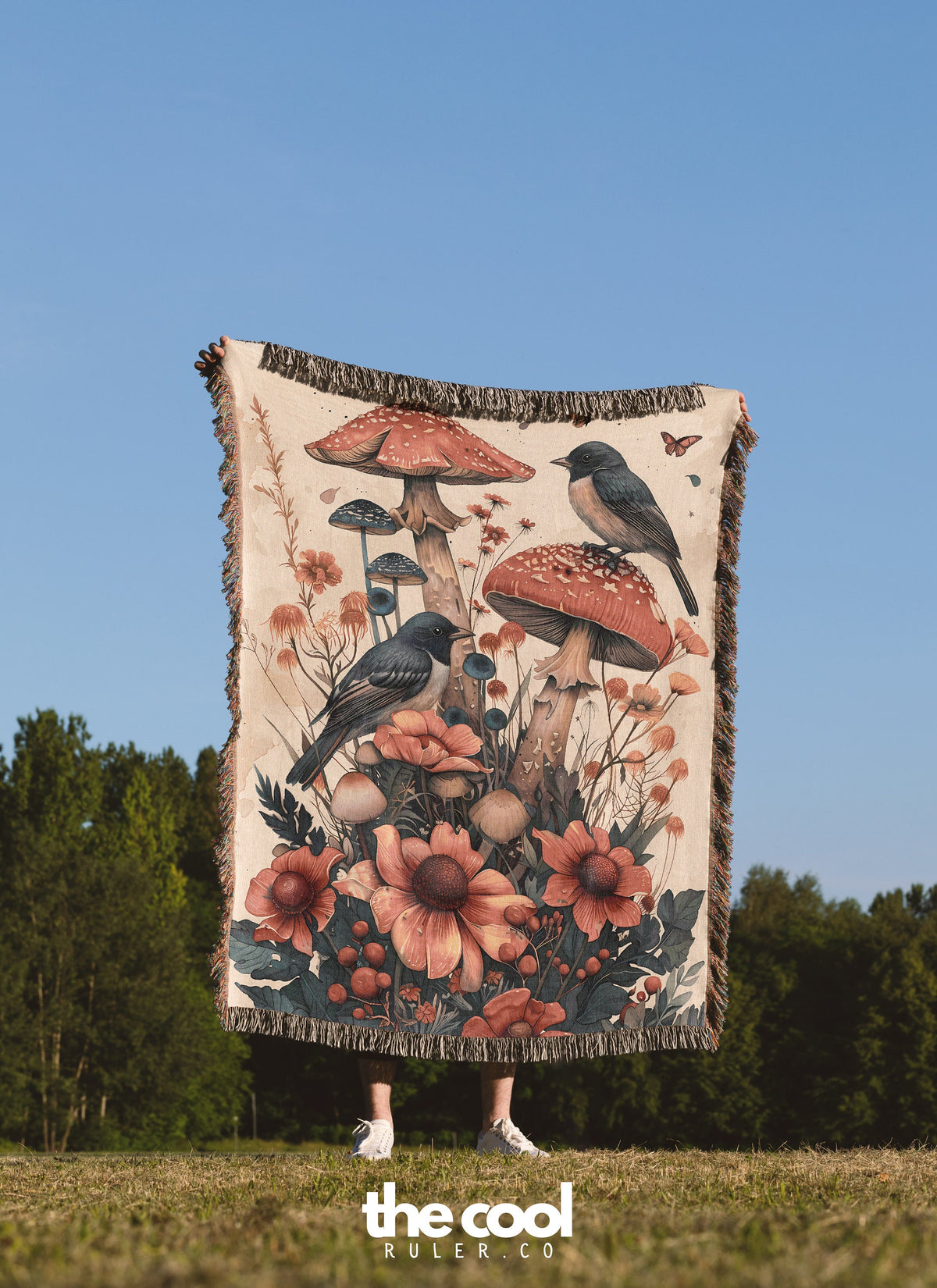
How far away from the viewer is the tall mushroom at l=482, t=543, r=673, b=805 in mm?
7110

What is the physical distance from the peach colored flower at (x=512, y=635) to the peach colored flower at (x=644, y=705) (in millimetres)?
703

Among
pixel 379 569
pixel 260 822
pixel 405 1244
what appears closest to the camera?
pixel 405 1244

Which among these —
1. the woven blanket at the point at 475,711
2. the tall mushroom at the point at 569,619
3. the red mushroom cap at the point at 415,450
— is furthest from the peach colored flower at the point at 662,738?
the red mushroom cap at the point at 415,450

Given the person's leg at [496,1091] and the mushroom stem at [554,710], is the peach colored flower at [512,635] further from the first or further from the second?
the person's leg at [496,1091]

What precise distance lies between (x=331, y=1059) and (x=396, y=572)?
3005cm

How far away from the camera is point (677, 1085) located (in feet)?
105

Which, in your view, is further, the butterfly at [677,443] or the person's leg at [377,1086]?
the butterfly at [677,443]

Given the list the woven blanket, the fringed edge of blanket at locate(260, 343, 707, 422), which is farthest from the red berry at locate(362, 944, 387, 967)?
the fringed edge of blanket at locate(260, 343, 707, 422)

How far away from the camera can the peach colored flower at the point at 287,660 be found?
263 inches

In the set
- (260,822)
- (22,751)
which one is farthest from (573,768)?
(22,751)

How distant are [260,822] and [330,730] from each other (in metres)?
0.62

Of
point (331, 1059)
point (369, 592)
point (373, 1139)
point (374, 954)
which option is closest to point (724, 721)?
point (369, 592)

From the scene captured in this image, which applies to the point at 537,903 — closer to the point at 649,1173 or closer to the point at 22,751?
the point at 649,1173

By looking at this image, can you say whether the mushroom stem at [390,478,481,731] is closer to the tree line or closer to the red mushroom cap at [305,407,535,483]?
the red mushroom cap at [305,407,535,483]
